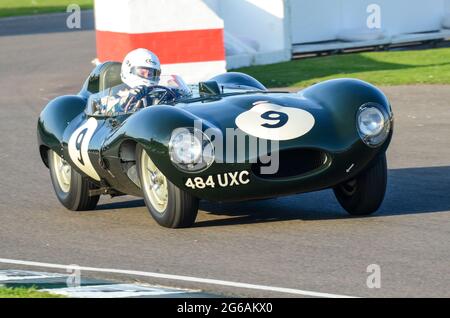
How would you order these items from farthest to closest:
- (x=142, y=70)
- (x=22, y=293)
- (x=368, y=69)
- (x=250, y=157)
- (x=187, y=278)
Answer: (x=368, y=69) → (x=142, y=70) → (x=250, y=157) → (x=187, y=278) → (x=22, y=293)

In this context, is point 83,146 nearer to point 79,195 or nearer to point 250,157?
point 79,195

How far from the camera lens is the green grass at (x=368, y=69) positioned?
59.2 feet

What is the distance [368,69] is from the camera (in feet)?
63.8

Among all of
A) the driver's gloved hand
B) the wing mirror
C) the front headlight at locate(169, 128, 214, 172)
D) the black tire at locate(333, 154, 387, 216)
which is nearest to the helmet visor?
the driver's gloved hand

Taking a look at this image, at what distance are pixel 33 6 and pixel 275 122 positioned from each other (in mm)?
36629

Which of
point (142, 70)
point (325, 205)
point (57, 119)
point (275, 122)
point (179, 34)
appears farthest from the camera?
point (179, 34)

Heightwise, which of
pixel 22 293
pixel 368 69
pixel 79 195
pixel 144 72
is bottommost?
pixel 368 69

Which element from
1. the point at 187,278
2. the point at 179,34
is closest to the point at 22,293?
the point at 187,278

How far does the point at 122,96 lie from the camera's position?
31.7 feet

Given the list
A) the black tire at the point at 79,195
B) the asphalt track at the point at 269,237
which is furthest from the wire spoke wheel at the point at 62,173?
the asphalt track at the point at 269,237

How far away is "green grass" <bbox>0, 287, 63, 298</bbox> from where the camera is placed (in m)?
6.54

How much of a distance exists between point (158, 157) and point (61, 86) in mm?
12159

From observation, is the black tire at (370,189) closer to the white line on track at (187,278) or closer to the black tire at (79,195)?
the white line on track at (187,278)

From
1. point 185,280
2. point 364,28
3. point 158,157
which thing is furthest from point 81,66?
point 185,280
